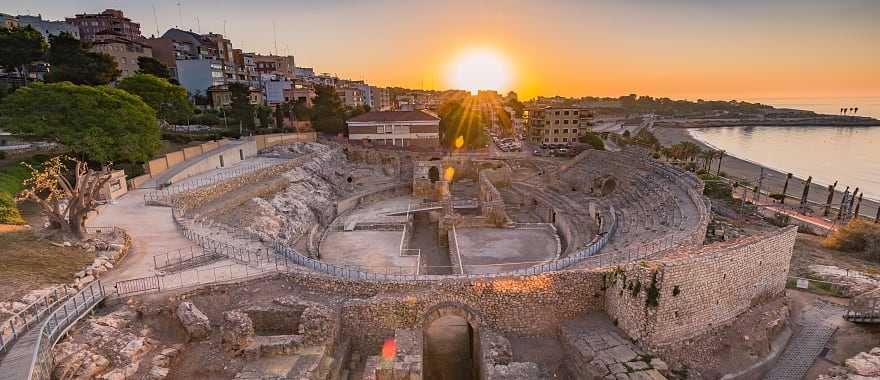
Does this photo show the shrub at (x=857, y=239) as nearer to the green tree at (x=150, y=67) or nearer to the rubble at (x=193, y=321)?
the rubble at (x=193, y=321)

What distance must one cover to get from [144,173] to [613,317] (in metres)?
32.2

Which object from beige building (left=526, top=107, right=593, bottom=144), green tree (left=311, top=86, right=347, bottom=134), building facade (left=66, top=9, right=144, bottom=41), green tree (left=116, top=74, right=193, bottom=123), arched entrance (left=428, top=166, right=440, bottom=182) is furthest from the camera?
building facade (left=66, top=9, right=144, bottom=41)

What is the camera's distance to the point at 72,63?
3300 cm

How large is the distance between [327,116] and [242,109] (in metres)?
12.0

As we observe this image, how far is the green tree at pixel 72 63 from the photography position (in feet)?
106

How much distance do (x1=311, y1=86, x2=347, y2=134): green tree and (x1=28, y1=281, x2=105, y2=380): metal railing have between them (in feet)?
149

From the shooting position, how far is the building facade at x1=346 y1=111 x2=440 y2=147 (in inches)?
2165

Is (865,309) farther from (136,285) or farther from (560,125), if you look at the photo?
(560,125)

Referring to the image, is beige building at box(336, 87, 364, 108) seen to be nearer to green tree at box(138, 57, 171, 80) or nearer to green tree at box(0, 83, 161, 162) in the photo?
green tree at box(138, 57, 171, 80)

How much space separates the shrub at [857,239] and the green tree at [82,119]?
143 feet

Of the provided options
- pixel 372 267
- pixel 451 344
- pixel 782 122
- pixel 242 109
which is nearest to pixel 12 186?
pixel 372 267

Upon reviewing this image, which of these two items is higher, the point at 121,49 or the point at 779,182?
the point at 121,49

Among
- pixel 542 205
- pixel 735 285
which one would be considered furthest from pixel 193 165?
pixel 735 285

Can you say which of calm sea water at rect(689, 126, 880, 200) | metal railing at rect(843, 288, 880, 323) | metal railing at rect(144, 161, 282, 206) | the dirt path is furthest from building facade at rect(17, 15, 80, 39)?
calm sea water at rect(689, 126, 880, 200)
